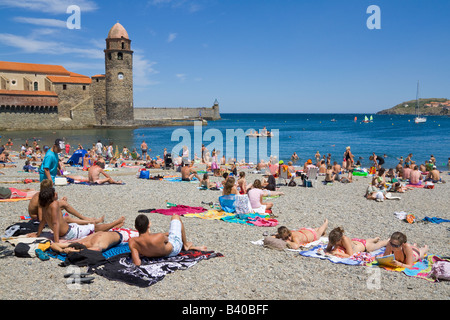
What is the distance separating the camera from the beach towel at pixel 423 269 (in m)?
4.93

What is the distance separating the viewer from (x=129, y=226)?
22.9 feet

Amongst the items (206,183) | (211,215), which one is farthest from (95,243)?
(206,183)

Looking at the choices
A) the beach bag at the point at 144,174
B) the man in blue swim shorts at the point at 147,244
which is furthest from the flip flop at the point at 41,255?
the beach bag at the point at 144,174

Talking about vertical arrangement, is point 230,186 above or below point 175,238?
above

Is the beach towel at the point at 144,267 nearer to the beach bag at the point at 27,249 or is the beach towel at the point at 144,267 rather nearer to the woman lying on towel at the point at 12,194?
the beach bag at the point at 27,249

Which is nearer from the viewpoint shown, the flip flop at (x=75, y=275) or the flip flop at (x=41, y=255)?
the flip flop at (x=75, y=275)

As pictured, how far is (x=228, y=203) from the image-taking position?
848 centimetres

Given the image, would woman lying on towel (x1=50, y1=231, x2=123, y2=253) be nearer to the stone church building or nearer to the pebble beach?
the pebble beach

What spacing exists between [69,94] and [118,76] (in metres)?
8.05

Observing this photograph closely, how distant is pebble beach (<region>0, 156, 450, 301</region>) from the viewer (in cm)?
429

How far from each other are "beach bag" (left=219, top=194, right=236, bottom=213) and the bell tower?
48.1 meters

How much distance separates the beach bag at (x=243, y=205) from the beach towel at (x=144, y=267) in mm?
2694

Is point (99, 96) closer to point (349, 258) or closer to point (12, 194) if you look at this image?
point (12, 194)
